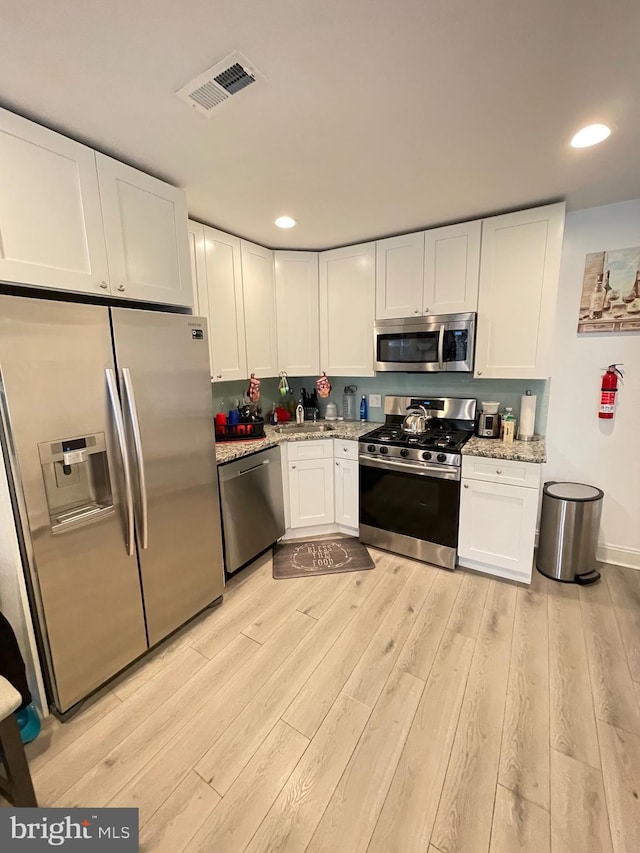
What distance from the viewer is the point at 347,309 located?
314cm

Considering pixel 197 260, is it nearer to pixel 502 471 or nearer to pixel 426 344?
pixel 426 344

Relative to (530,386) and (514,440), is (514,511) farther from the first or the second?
(530,386)

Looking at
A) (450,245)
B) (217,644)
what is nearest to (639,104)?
(450,245)

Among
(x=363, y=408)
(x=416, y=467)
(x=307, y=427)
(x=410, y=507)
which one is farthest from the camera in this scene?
(x=363, y=408)

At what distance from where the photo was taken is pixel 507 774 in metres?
1.35

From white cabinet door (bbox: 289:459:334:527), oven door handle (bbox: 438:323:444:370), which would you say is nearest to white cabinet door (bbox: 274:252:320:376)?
white cabinet door (bbox: 289:459:334:527)

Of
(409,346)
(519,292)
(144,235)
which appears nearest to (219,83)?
(144,235)

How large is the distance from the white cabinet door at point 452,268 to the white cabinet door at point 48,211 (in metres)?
2.16

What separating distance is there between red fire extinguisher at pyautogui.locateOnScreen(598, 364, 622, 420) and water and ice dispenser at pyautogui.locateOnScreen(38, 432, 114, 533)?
10.3ft

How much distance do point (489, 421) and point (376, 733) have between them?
2.11 meters

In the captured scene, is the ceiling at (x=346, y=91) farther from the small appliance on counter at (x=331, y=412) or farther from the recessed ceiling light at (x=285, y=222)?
the small appliance on counter at (x=331, y=412)

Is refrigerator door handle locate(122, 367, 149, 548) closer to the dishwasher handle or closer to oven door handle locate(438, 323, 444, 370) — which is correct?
the dishwasher handle

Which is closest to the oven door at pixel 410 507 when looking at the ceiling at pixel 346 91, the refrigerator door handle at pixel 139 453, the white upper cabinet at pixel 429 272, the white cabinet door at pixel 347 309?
the white cabinet door at pixel 347 309

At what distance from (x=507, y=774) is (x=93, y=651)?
1804 mm
